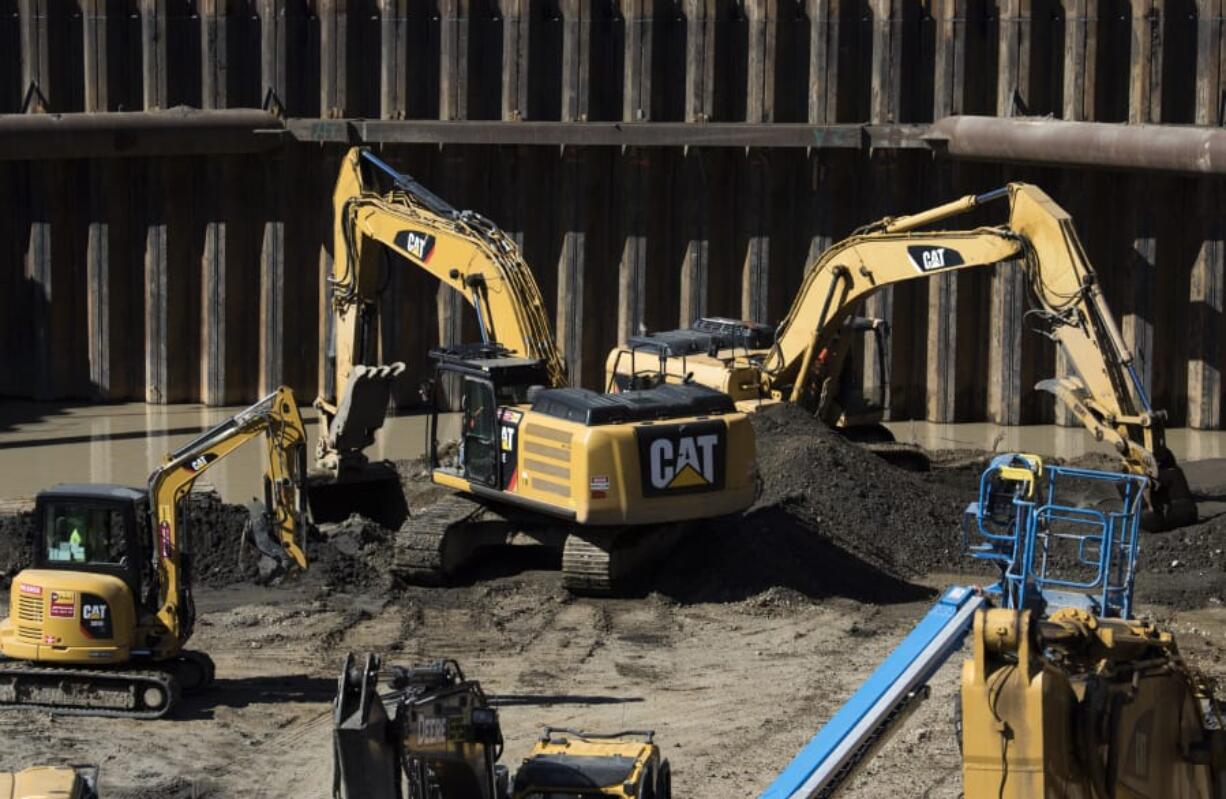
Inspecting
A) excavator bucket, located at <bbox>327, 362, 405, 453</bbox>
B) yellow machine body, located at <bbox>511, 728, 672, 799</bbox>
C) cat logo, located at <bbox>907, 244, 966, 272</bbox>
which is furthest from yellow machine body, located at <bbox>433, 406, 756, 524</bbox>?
yellow machine body, located at <bbox>511, 728, 672, 799</bbox>

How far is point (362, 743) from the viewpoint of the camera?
11.4m

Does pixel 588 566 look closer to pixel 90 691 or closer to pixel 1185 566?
pixel 90 691

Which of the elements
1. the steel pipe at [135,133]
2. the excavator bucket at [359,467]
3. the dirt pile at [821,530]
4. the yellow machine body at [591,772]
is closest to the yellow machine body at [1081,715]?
the yellow machine body at [591,772]

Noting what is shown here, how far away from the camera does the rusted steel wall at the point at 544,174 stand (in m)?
30.9

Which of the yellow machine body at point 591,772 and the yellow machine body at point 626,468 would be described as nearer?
the yellow machine body at point 591,772

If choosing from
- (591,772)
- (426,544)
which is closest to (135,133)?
(426,544)

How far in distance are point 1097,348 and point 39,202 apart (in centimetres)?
1624

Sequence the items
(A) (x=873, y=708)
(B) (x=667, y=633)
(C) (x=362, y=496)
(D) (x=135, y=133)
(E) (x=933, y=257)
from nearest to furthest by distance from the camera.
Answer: (A) (x=873, y=708) → (B) (x=667, y=633) → (C) (x=362, y=496) → (E) (x=933, y=257) → (D) (x=135, y=133)

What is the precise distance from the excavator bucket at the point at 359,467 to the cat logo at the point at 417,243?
1.35 m

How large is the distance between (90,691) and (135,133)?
1473 cm

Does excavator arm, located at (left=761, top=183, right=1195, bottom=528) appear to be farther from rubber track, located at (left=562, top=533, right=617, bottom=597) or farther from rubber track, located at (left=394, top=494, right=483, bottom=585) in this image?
rubber track, located at (left=394, top=494, right=483, bottom=585)

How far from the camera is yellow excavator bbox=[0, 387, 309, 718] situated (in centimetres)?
1720

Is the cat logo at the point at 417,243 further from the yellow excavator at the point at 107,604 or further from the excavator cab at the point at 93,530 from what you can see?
the excavator cab at the point at 93,530

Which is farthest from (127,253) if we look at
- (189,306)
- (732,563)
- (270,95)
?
(732,563)
